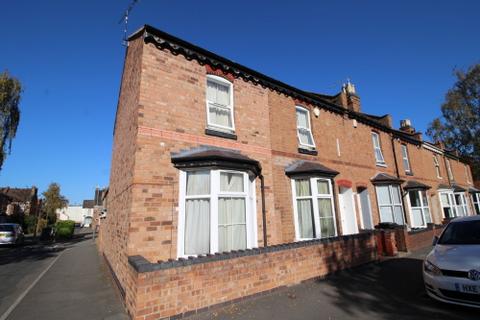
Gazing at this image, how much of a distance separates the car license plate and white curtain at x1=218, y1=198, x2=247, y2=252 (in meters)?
4.55

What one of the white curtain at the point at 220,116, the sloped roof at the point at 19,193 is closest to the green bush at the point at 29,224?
the sloped roof at the point at 19,193

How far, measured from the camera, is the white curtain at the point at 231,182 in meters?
6.91

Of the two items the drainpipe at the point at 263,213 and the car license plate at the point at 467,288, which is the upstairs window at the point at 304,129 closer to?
the drainpipe at the point at 263,213

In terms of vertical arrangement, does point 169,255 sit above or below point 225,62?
below

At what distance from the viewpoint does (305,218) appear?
9047 mm

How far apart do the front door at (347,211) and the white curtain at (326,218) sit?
1.96 m

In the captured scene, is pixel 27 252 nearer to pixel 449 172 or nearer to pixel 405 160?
pixel 405 160

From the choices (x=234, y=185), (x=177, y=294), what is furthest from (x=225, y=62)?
(x=177, y=294)

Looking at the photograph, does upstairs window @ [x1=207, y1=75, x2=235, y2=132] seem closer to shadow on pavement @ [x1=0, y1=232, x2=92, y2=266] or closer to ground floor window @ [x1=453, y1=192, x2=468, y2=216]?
shadow on pavement @ [x1=0, y1=232, x2=92, y2=266]

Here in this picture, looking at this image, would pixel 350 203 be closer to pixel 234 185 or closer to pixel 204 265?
pixel 234 185

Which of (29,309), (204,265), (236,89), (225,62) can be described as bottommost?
(29,309)

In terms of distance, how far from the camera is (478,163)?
2828 centimetres

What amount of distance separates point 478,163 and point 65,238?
151 ft

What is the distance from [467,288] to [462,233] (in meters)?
1.90
